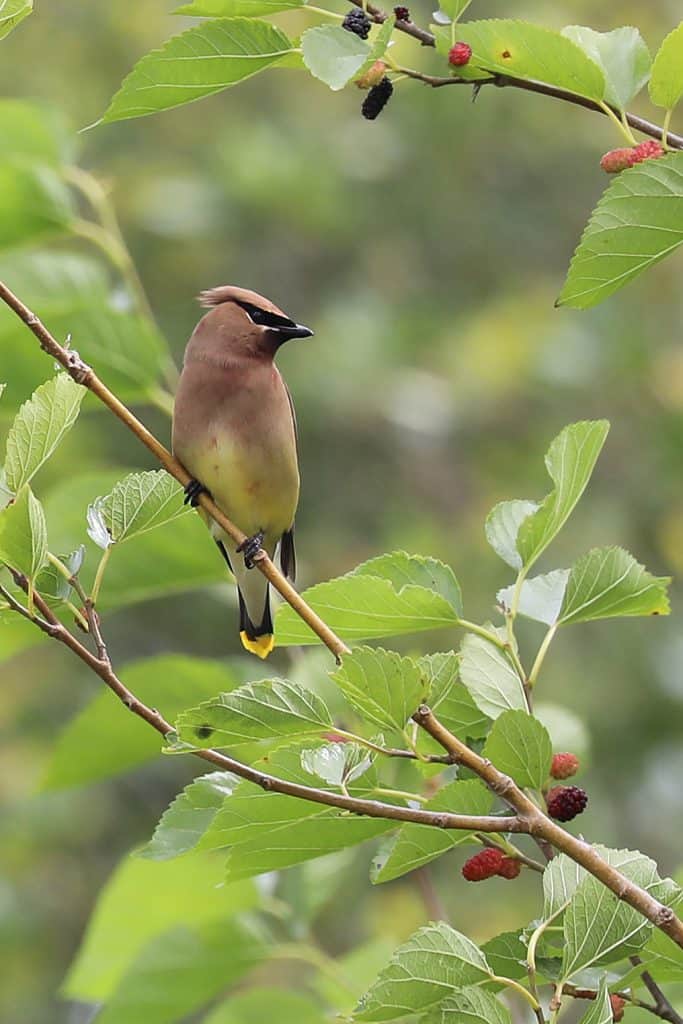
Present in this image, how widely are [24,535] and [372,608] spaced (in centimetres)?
34

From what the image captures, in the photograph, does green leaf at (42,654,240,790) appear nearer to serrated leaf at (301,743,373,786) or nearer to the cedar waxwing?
the cedar waxwing

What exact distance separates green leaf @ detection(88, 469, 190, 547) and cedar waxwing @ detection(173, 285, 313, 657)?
1043 millimetres

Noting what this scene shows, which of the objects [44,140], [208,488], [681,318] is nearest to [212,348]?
[208,488]

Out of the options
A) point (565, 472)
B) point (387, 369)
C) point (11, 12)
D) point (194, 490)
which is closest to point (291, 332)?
point (194, 490)

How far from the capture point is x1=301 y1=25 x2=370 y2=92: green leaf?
55.8 inches

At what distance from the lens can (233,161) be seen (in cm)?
923

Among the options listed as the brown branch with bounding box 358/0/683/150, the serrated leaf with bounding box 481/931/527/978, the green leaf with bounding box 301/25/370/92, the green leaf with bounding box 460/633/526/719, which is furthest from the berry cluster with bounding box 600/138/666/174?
the serrated leaf with bounding box 481/931/527/978

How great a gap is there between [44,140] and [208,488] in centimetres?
68

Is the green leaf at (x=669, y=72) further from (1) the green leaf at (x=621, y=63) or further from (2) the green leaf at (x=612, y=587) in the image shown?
(2) the green leaf at (x=612, y=587)

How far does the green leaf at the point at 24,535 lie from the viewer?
1.40 m

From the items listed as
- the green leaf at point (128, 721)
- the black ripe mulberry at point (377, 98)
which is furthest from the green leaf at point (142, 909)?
the black ripe mulberry at point (377, 98)

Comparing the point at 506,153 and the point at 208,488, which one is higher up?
the point at 208,488

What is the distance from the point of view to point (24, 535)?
4.64 feet

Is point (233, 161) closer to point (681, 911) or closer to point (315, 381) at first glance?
point (315, 381)
